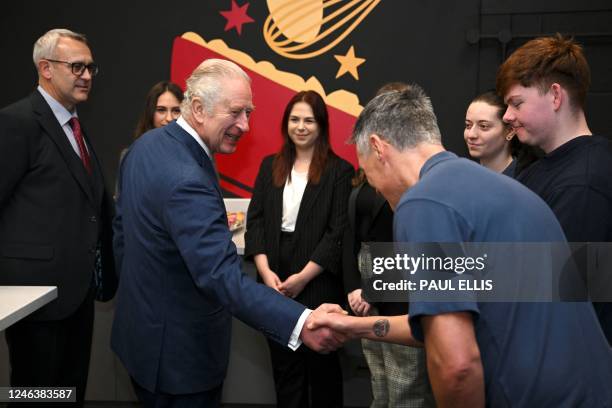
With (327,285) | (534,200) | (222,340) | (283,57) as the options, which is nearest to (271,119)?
(283,57)

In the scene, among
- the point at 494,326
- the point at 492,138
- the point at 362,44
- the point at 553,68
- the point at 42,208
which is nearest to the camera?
the point at 494,326

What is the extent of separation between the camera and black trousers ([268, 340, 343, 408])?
9.53ft

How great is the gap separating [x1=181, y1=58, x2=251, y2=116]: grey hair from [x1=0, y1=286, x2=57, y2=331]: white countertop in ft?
2.35

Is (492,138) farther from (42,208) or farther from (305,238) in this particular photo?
(42,208)

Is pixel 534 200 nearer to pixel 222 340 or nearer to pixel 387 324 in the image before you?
pixel 387 324

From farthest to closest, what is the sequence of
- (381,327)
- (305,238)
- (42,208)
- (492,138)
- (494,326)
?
(305,238), (492,138), (42,208), (381,327), (494,326)

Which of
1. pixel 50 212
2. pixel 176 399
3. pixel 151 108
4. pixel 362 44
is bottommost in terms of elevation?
pixel 176 399

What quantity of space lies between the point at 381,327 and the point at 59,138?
1557 millimetres

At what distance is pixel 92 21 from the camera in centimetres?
386

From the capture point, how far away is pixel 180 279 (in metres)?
1.80

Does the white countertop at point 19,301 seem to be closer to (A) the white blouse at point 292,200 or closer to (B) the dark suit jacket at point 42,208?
(B) the dark suit jacket at point 42,208

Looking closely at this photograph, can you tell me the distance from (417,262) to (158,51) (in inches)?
125

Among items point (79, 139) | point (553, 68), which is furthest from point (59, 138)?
point (553, 68)

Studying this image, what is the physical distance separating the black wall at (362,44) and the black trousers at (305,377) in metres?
1.68
